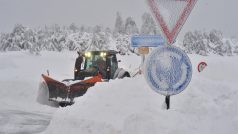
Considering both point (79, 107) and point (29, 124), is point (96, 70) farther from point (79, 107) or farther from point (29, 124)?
point (79, 107)

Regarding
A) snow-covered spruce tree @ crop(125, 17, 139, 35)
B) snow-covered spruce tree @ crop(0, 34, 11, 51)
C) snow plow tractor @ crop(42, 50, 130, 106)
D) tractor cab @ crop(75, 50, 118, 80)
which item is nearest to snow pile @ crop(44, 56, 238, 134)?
snow plow tractor @ crop(42, 50, 130, 106)

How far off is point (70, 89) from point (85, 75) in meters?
3.13

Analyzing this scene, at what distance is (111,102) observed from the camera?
9.27m

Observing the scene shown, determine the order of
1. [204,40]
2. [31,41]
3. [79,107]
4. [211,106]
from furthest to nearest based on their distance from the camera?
[204,40] < [31,41] < [79,107] < [211,106]

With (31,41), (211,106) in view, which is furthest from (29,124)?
(31,41)

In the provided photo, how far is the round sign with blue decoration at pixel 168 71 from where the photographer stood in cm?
634

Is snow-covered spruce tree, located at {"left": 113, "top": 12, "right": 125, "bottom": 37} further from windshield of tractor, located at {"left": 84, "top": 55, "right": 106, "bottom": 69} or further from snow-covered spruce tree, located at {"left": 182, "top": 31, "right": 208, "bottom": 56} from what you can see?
windshield of tractor, located at {"left": 84, "top": 55, "right": 106, "bottom": 69}

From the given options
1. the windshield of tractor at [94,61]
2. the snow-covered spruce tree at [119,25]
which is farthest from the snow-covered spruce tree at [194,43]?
the windshield of tractor at [94,61]

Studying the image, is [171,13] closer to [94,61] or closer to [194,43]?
[94,61]

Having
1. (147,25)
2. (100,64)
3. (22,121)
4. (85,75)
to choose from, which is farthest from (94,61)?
(147,25)

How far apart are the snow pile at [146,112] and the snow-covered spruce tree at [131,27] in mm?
117936

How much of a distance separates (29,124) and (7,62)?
38.9m

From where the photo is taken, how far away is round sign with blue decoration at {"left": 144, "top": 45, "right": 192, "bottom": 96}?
6336mm

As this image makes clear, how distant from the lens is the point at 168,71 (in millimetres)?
6340
